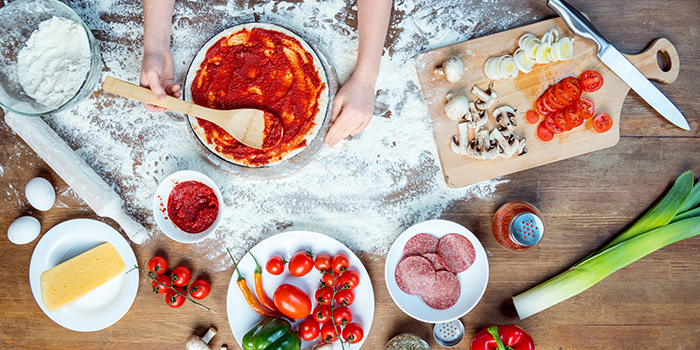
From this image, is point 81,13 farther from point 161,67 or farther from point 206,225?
point 206,225

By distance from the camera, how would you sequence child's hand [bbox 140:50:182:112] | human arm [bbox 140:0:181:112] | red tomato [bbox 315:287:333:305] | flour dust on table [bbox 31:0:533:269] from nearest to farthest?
child's hand [bbox 140:50:182:112] < human arm [bbox 140:0:181:112] < red tomato [bbox 315:287:333:305] < flour dust on table [bbox 31:0:533:269]

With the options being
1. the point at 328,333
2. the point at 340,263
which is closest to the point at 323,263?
the point at 340,263

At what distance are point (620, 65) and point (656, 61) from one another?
25 centimetres

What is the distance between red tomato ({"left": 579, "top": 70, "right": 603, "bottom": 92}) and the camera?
1788 millimetres

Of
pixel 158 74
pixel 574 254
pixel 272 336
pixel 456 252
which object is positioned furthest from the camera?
pixel 574 254

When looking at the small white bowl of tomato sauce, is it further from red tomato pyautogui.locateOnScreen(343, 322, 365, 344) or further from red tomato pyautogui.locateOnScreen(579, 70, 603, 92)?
red tomato pyautogui.locateOnScreen(579, 70, 603, 92)

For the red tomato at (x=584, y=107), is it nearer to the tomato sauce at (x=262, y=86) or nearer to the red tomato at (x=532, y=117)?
the red tomato at (x=532, y=117)

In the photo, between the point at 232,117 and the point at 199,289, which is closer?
the point at 232,117

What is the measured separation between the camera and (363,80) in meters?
1.74

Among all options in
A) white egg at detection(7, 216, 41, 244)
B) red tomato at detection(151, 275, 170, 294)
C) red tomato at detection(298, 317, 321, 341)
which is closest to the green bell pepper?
red tomato at detection(298, 317, 321, 341)

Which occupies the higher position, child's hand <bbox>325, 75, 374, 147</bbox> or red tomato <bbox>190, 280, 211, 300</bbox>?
child's hand <bbox>325, 75, 374, 147</bbox>

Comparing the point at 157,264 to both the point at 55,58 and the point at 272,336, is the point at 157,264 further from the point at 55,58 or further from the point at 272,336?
the point at 55,58

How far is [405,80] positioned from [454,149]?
45cm

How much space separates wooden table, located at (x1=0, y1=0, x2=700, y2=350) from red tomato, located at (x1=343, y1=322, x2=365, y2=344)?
0.19 metres
